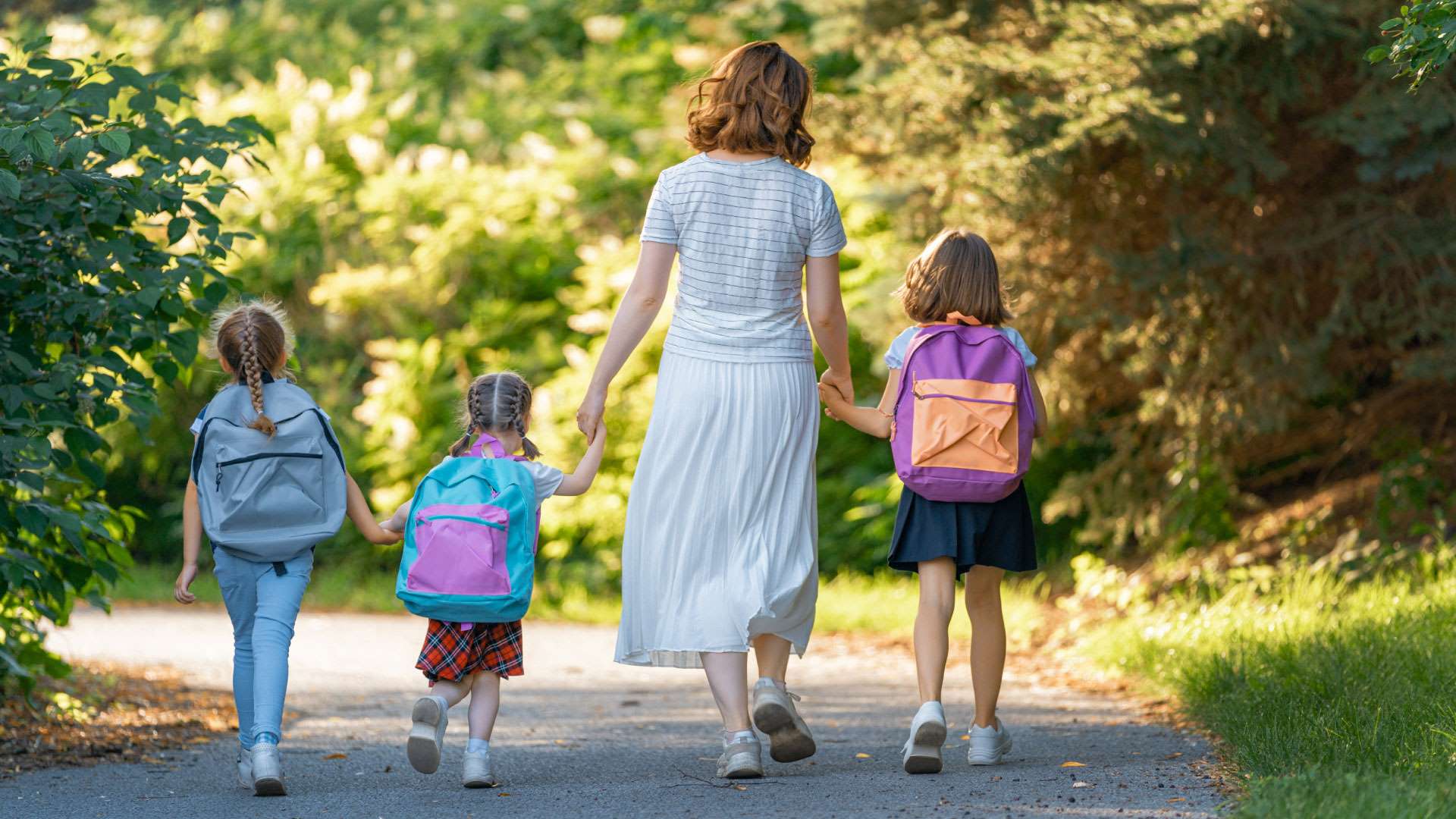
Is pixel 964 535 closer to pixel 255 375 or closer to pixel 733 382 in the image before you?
pixel 733 382

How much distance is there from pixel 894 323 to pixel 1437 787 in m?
4.88

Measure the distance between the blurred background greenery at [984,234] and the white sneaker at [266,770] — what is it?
4.43 feet

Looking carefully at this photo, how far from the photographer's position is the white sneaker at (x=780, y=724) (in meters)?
4.02

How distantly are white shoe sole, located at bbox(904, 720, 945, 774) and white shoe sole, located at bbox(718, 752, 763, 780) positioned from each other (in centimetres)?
38

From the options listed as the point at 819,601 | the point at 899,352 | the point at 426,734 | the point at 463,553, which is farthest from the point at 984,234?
→ the point at 426,734

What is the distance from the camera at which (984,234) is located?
7.39 m

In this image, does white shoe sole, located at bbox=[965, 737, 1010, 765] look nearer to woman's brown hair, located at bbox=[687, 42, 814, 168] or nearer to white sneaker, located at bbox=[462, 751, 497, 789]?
white sneaker, located at bbox=[462, 751, 497, 789]

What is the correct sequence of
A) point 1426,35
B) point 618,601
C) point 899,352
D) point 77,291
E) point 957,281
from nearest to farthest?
point 1426,35, point 957,281, point 899,352, point 77,291, point 618,601

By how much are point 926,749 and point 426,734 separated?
1.27 metres

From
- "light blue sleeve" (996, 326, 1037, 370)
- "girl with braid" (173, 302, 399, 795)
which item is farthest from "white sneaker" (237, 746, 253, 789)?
"light blue sleeve" (996, 326, 1037, 370)

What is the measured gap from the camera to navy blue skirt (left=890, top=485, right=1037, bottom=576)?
13.7ft

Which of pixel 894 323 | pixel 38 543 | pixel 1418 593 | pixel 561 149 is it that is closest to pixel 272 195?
pixel 561 149

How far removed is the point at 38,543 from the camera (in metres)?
4.84

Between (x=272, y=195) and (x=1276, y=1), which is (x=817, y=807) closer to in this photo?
(x=1276, y=1)
